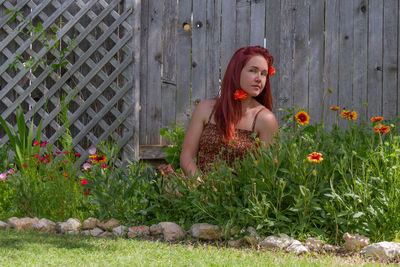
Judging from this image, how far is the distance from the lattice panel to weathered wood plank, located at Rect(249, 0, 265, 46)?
1.17 meters

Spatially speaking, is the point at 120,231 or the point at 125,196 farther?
the point at 125,196

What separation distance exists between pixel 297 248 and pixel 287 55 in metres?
2.46

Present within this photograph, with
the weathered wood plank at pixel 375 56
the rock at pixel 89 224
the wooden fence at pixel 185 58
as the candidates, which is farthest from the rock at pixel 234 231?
the weathered wood plank at pixel 375 56

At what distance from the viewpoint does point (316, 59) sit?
4.69 metres

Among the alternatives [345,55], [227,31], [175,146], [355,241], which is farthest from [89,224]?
[345,55]

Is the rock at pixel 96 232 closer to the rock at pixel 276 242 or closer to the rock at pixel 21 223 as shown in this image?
the rock at pixel 21 223

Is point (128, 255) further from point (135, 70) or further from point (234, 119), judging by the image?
point (135, 70)

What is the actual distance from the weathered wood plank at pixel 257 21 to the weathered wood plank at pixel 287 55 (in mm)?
187

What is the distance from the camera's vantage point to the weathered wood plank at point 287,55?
472 cm

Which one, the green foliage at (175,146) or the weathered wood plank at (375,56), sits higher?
the weathered wood plank at (375,56)

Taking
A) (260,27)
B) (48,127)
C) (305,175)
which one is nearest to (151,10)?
(260,27)

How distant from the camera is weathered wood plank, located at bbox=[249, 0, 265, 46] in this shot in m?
4.77

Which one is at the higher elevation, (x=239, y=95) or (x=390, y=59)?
(x=390, y=59)

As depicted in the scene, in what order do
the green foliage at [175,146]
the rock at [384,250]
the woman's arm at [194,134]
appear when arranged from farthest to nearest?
the green foliage at [175,146], the woman's arm at [194,134], the rock at [384,250]
